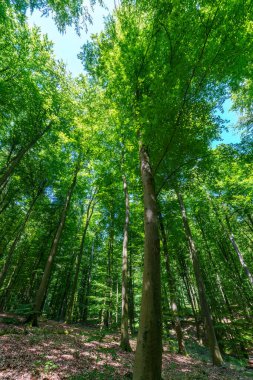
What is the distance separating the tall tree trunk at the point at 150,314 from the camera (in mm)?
2668

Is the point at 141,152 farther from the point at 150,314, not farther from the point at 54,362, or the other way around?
the point at 54,362

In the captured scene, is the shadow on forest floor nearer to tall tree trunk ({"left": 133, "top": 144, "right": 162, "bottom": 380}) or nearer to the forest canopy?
the forest canopy

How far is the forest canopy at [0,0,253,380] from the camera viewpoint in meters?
4.39

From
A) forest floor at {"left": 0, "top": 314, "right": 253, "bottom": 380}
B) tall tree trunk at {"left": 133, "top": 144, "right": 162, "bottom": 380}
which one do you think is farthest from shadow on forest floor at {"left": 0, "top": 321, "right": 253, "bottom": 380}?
tall tree trunk at {"left": 133, "top": 144, "right": 162, "bottom": 380}

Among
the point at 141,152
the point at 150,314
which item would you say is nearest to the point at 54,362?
the point at 150,314

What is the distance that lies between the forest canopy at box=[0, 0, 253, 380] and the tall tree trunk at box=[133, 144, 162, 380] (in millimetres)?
18

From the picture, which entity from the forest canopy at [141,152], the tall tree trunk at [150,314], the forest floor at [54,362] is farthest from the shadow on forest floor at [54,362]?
the tall tree trunk at [150,314]

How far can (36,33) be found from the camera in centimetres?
1307

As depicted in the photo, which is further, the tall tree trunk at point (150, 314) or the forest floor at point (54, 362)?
the forest floor at point (54, 362)

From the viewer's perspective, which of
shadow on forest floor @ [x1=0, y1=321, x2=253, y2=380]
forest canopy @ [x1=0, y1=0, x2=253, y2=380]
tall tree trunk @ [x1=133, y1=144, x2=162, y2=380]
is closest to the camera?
tall tree trunk @ [x1=133, y1=144, x2=162, y2=380]

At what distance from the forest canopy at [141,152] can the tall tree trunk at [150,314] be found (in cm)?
2

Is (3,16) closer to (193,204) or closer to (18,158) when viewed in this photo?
(18,158)

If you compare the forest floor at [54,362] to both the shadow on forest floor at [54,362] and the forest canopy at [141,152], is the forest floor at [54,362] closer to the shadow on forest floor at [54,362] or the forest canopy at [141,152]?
the shadow on forest floor at [54,362]

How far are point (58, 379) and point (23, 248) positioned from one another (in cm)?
1687
